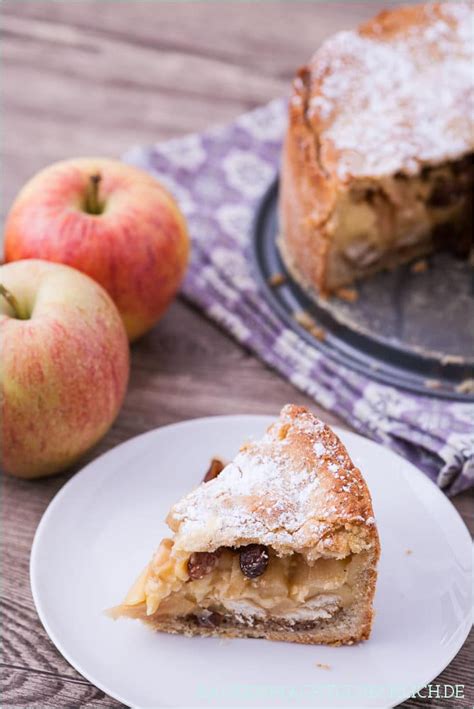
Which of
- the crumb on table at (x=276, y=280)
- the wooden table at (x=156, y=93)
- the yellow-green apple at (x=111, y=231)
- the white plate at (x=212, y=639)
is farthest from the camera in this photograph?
the crumb on table at (x=276, y=280)

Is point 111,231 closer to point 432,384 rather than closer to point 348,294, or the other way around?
point 348,294

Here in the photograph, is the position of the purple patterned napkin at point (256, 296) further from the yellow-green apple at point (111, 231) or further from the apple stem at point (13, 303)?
the apple stem at point (13, 303)

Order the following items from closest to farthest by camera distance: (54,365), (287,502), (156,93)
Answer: (287,502), (54,365), (156,93)

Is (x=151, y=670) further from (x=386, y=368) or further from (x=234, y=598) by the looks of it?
(x=386, y=368)

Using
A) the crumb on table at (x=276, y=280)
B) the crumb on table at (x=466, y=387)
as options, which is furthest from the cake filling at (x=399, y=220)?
the crumb on table at (x=466, y=387)

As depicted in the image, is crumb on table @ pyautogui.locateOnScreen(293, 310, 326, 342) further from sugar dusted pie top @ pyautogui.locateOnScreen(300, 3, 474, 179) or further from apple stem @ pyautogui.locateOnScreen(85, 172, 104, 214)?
apple stem @ pyautogui.locateOnScreen(85, 172, 104, 214)

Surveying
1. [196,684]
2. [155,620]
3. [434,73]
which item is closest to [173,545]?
[155,620]

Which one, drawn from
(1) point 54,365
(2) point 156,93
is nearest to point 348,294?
(1) point 54,365
